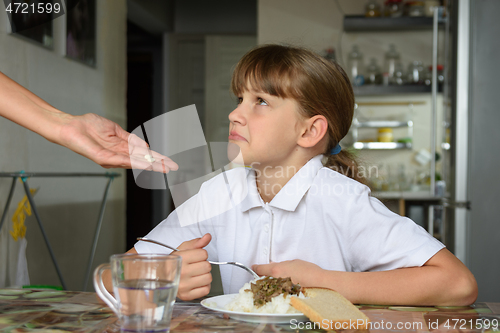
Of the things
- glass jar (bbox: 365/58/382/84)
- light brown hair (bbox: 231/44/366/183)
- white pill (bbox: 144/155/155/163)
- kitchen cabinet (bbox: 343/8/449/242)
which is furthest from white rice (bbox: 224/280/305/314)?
glass jar (bbox: 365/58/382/84)

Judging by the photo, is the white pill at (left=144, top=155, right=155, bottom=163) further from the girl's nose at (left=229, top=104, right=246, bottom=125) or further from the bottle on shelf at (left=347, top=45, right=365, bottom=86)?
the bottle on shelf at (left=347, top=45, right=365, bottom=86)

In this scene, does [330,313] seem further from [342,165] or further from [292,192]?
[342,165]

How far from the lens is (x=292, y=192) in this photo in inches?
37.3

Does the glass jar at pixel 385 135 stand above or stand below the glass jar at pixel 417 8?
below

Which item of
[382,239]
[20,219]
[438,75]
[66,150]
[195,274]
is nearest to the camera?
[195,274]

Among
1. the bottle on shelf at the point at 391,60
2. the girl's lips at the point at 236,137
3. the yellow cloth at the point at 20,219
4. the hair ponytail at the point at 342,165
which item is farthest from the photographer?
the bottle on shelf at the point at 391,60

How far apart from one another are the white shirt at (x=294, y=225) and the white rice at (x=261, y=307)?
325 mm

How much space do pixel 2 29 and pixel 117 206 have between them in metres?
1.43

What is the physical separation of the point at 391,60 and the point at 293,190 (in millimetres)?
2972

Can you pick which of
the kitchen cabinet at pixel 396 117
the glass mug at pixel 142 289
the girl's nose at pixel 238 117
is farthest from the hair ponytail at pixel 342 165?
the kitchen cabinet at pixel 396 117

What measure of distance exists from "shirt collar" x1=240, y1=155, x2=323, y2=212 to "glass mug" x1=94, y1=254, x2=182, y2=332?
518 mm

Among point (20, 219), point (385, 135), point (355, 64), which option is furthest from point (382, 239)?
point (355, 64)

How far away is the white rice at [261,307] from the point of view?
1.72 feet

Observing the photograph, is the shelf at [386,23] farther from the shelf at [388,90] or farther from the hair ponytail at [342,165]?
the hair ponytail at [342,165]
